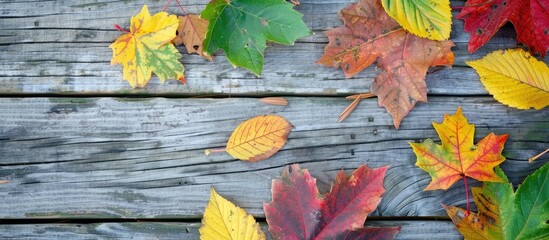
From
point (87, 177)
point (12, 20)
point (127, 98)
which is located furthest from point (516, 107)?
point (12, 20)

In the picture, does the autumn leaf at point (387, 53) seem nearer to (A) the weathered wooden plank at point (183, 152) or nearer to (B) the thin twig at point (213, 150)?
(A) the weathered wooden plank at point (183, 152)

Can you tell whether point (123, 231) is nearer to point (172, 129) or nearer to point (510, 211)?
point (172, 129)

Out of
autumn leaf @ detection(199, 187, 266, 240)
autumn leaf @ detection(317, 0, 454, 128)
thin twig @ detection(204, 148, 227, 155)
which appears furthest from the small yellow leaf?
autumn leaf @ detection(317, 0, 454, 128)

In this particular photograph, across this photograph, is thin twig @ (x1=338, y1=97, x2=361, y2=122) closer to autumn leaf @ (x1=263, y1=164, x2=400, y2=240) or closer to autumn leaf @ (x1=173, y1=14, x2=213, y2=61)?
autumn leaf @ (x1=263, y1=164, x2=400, y2=240)

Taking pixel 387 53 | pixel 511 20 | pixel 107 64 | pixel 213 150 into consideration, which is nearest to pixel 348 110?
pixel 387 53

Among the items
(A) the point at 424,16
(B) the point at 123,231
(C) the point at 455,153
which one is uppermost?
(A) the point at 424,16

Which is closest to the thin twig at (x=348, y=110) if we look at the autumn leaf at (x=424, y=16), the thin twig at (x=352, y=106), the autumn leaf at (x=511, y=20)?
the thin twig at (x=352, y=106)
